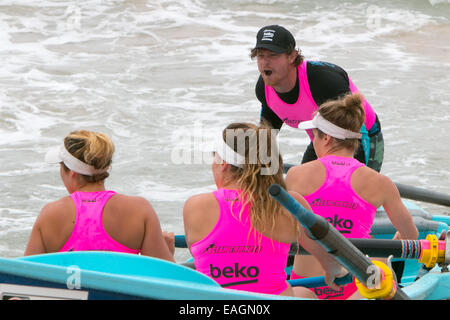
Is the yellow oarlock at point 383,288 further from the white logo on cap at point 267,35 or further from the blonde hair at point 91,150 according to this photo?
the white logo on cap at point 267,35

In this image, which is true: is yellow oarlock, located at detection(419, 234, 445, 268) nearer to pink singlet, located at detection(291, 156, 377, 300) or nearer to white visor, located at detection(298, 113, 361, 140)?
pink singlet, located at detection(291, 156, 377, 300)

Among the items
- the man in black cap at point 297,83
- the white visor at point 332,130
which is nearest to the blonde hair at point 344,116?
the white visor at point 332,130

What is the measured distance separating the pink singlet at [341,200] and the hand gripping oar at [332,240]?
0.94 m

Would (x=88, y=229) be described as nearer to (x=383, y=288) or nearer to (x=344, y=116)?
(x=383, y=288)

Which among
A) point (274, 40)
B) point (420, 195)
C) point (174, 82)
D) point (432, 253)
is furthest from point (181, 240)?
point (174, 82)

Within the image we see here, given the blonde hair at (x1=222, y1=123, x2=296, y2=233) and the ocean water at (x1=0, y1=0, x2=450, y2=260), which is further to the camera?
the ocean water at (x1=0, y1=0, x2=450, y2=260)

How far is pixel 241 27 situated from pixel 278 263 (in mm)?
13305

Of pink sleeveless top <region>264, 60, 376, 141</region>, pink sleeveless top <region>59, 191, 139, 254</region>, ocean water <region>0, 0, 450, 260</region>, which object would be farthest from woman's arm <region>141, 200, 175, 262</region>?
ocean water <region>0, 0, 450, 260</region>

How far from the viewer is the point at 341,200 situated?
3.60m

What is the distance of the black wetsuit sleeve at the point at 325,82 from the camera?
4.46 m

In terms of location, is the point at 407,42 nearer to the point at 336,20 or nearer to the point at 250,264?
the point at 336,20

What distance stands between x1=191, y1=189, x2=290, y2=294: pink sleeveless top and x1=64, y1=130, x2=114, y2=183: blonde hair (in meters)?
0.57

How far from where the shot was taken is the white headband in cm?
299
